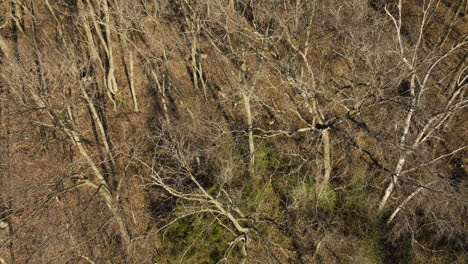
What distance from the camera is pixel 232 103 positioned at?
53.4ft

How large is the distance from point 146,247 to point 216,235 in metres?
2.51

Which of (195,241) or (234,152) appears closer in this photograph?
(195,241)

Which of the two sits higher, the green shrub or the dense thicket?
the dense thicket

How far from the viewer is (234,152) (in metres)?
13.2

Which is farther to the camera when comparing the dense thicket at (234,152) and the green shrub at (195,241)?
the green shrub at (195,241)

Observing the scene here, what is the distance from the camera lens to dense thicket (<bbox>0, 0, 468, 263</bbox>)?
8.97 m

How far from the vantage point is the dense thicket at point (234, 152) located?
8.97 m

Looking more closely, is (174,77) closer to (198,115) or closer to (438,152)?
(198,115)

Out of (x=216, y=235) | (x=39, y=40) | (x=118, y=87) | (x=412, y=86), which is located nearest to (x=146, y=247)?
(x=216, y=235)

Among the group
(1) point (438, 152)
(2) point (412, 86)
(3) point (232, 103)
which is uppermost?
(2) point (412, 86)

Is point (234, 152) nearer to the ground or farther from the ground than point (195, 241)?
farther from the ground

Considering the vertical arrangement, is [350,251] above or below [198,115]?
below

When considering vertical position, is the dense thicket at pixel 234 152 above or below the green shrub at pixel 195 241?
above

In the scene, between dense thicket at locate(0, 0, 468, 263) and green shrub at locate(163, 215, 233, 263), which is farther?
green shrub at locate(163, 215, 233, 263)
